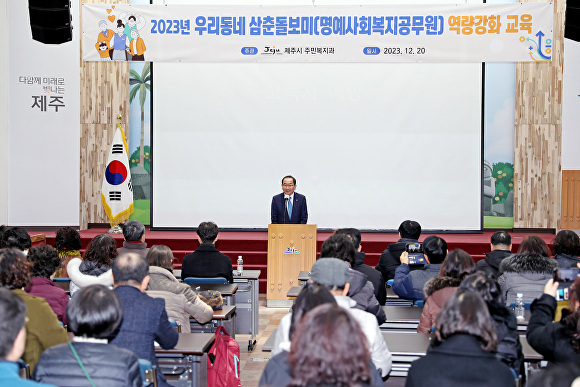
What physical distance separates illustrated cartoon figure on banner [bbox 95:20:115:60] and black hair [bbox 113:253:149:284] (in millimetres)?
5049

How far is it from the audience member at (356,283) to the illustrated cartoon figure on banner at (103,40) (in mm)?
4578

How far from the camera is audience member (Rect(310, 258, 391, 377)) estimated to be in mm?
2643

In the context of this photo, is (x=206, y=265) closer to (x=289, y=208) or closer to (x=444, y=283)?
(x=444, y=283)

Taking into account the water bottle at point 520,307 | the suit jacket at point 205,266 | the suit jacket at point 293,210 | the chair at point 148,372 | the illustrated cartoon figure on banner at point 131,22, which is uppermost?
the illustrated cartoon figure on banner at point 131,22

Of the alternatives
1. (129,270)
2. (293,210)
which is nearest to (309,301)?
(129,270)

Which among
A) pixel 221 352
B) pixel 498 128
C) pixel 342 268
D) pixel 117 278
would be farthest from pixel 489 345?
pixel 498 128

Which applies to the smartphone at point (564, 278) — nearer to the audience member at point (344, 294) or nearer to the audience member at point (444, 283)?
the audience member at point (444, 283)

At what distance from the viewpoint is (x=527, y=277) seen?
4.34 m

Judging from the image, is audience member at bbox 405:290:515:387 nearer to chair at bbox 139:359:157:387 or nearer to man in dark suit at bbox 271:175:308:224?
chair at bbox 139:359:157:387

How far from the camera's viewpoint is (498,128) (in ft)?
32.9

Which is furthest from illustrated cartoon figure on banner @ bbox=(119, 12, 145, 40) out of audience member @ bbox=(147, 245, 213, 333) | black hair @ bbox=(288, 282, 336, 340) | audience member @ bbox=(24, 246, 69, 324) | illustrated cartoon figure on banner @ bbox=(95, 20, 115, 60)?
black hair @ bbox=(288, 282, 336, 340)

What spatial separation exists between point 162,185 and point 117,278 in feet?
23.1

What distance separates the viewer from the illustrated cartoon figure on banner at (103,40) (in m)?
7.45

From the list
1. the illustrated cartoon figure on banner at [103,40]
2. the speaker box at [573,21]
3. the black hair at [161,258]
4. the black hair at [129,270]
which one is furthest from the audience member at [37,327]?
the speaker box at [573,21]
